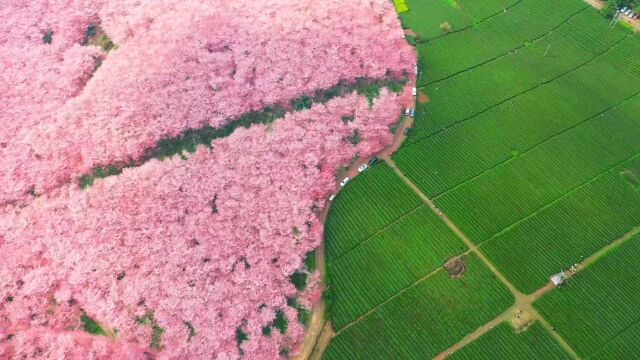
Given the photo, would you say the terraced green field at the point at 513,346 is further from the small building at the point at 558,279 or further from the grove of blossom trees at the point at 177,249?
the grove of blossom trees at the point at 177,249

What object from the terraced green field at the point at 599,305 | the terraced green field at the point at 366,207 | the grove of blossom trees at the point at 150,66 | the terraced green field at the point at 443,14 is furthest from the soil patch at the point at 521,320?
the terraced green field at the point at 443,14

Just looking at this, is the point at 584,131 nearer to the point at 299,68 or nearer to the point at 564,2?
the point at 564,2

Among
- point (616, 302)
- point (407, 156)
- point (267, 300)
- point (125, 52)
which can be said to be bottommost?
point (616, 302)

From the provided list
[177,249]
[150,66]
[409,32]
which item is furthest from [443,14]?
[177,249]

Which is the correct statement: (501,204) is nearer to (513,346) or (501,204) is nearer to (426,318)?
(513,346)

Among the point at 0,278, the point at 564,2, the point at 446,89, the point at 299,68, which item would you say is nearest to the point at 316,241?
the point at 299,68

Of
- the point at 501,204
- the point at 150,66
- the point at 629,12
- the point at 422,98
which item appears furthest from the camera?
the point at 629,12
